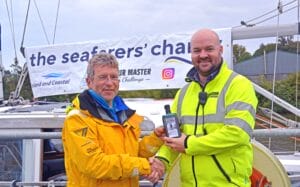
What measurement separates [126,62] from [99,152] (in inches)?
116

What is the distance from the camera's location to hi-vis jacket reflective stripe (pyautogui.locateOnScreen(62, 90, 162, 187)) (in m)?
3.62

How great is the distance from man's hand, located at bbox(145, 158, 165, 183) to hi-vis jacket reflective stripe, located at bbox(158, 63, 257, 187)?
8.3 inches

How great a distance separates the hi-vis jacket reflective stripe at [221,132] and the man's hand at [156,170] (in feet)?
0.70

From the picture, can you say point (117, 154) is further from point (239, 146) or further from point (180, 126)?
point (239, 146)

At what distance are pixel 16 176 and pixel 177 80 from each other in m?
1.85

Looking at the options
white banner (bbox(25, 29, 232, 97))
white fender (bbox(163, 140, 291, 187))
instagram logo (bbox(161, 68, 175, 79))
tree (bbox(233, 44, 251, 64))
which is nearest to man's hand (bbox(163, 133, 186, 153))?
white fender (bbox(163, 140, 291, 187))

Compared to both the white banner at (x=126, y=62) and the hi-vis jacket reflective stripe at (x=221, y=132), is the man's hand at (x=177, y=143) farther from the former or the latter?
the white banner at (x=126, y=62)

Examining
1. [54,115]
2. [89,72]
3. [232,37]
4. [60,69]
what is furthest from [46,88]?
[89,72]

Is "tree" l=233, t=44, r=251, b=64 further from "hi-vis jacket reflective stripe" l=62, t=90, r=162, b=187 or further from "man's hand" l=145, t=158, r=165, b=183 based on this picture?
"hi-vis jacket reflective stripe" l=62, t=90, r=162, b=187

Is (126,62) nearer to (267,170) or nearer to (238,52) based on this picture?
(267,170)

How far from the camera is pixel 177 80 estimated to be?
6.29m

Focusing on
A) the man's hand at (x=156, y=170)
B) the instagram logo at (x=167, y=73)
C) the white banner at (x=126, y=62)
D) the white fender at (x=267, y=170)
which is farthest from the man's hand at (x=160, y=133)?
the instagram logo at (x=167, y=73)

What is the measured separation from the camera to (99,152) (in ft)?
11.9

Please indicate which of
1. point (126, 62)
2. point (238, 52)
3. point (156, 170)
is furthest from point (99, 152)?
point (238, 52)
